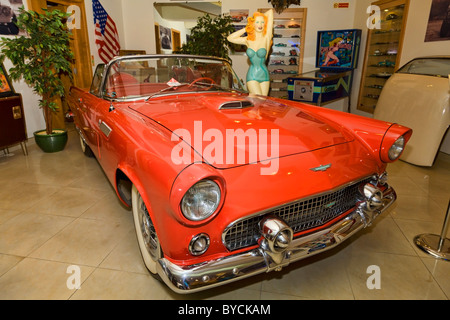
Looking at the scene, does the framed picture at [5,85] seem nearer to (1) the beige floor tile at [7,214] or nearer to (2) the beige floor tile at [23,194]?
(2) the beige floor tile at [23,194]

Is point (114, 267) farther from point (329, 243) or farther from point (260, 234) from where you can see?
point (329, 243)

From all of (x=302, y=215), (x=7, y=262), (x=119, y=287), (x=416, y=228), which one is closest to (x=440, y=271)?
(x=416, y=228)

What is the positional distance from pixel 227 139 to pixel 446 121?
123 inches

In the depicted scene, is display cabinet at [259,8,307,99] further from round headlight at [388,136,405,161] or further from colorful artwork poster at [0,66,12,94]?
round headlight at [388,136,405,161]

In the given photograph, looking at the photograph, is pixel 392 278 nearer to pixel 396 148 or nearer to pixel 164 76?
pixel 396 148

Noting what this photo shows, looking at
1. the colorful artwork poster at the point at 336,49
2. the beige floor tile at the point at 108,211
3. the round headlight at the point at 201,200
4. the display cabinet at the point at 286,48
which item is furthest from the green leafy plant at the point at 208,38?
the round headlight at the point at 201,200

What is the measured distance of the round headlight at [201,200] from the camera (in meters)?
1.20

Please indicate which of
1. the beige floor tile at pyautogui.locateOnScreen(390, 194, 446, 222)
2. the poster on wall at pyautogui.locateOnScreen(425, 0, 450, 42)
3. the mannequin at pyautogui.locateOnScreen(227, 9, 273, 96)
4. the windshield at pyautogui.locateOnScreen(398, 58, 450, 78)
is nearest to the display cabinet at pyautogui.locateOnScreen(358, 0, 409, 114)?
the poster on wall at pyautogui.locateOnScreen(425, 0, 450, 42)

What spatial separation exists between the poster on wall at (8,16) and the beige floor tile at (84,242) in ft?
11.7

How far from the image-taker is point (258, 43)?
4.12 metres

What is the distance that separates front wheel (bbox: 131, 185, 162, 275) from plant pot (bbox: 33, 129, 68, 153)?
3038 mm

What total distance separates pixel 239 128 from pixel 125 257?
1134mm

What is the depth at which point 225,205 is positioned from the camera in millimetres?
1304

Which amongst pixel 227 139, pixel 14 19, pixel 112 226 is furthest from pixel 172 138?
pixel 14 19
